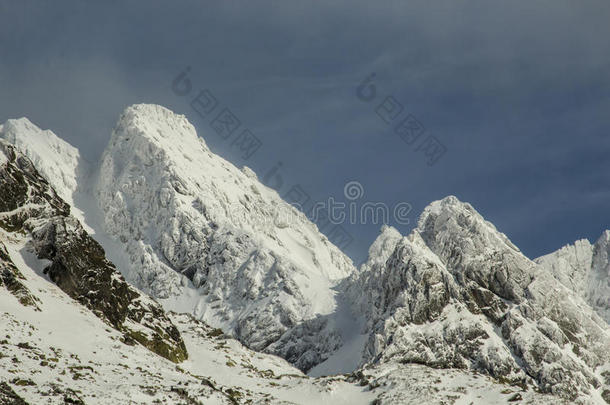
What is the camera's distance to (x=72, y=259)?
105 m

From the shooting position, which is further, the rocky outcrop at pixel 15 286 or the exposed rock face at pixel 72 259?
the exposed rock face at pixel 72 259

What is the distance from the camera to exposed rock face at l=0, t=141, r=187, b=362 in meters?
104

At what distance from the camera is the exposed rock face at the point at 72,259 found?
104 metres

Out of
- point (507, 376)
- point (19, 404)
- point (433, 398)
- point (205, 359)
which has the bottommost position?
point (19, 404)

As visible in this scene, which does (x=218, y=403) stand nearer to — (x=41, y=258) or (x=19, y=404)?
(x=19, y=404)

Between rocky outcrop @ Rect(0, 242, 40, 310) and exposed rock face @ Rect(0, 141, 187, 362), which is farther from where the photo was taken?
exposed rock face @ Rect(0, 141, 187, 362)

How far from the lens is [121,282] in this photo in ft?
382

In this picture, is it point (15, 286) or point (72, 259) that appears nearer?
point (15, 286)

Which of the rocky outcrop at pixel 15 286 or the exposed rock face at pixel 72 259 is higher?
the exposed rock face at pixel 72 259

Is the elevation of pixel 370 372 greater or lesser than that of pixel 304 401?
greater

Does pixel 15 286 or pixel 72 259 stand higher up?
pixel 72 259

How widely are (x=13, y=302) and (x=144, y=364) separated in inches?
749

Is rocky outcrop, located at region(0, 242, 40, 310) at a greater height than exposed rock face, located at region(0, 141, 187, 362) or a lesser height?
lesser

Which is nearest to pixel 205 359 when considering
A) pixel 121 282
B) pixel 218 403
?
pixel 121 282
